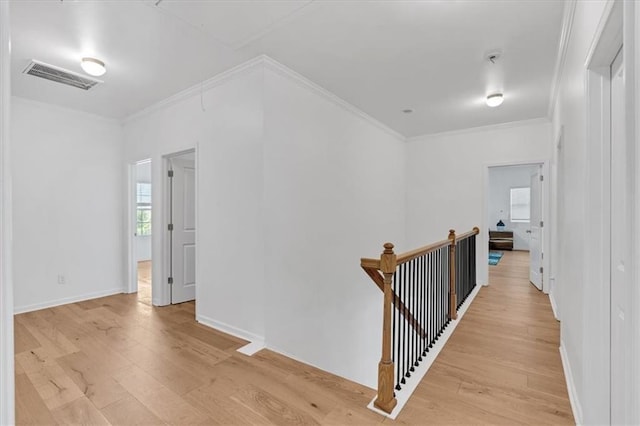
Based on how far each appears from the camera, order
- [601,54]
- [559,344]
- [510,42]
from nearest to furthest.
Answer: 1. [601,54]
2. [510,42]
3. [559,344]

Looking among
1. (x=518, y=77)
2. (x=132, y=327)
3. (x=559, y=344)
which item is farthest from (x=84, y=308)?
(x=518, y=77)

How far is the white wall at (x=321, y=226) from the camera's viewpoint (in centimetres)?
305

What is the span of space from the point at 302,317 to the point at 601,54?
3.03m

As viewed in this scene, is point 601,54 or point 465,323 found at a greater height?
point 601,54

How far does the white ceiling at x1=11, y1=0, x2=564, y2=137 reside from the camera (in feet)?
7.25

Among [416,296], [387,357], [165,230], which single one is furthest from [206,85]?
[387,357]

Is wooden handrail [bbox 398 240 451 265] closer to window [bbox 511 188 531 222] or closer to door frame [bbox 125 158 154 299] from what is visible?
door frame [bbox 125 158 154 299]

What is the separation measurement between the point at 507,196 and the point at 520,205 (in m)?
0.49

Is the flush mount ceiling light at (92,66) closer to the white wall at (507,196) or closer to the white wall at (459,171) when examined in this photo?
the white wall at (459,171)

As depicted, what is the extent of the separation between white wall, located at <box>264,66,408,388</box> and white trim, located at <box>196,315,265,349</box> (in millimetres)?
116

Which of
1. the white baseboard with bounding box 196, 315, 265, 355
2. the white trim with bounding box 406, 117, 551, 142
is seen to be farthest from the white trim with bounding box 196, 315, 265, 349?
the white trim with bounding box 406, 117, 551, 142

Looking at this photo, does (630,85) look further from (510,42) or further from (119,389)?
(119,389)

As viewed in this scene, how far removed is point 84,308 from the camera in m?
3.98

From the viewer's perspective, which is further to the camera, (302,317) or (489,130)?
(489,130)
